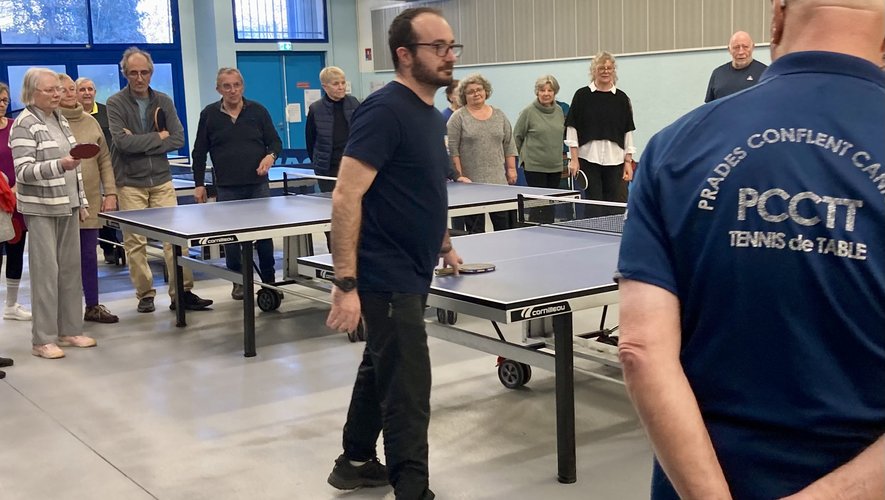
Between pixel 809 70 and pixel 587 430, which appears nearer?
pixel 809 70

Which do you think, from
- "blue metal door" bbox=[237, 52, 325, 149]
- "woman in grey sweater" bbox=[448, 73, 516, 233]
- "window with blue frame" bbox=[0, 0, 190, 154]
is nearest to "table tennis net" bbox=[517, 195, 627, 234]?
"woman in grey sweater" bbox=[448, 73, 516, 233]

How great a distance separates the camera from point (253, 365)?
5.07 metres

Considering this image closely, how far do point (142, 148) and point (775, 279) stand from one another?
552 centimetres

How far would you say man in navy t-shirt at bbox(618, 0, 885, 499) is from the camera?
3.67 ft

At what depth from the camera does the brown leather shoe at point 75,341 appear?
5.47 metres

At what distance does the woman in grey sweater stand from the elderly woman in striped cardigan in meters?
2.80

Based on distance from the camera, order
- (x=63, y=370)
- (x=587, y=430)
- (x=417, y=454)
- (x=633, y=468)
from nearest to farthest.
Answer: (x=417, y=454) → (x=633, y=468) → (x=587, y=430) → (x=63, y=370)

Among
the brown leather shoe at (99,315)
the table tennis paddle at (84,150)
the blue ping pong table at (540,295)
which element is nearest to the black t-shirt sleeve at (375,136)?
the blue ping pong table at (540,295)

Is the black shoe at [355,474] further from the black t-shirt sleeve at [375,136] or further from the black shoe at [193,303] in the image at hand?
the black shoe at [193,303]

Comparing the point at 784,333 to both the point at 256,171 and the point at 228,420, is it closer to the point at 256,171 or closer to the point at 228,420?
the point at 228,420

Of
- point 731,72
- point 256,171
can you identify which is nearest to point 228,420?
point 256,171

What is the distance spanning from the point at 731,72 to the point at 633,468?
431 cm

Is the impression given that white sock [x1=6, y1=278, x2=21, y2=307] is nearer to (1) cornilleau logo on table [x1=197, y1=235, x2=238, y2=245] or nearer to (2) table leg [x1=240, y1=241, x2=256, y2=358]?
(2) table leg [x1=240, y1=241, x2=256, y2=358]

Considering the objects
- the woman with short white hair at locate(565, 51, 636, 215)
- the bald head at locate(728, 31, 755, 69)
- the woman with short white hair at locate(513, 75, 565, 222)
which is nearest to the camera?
the bald head at locate(728, 31, 755, 69)
